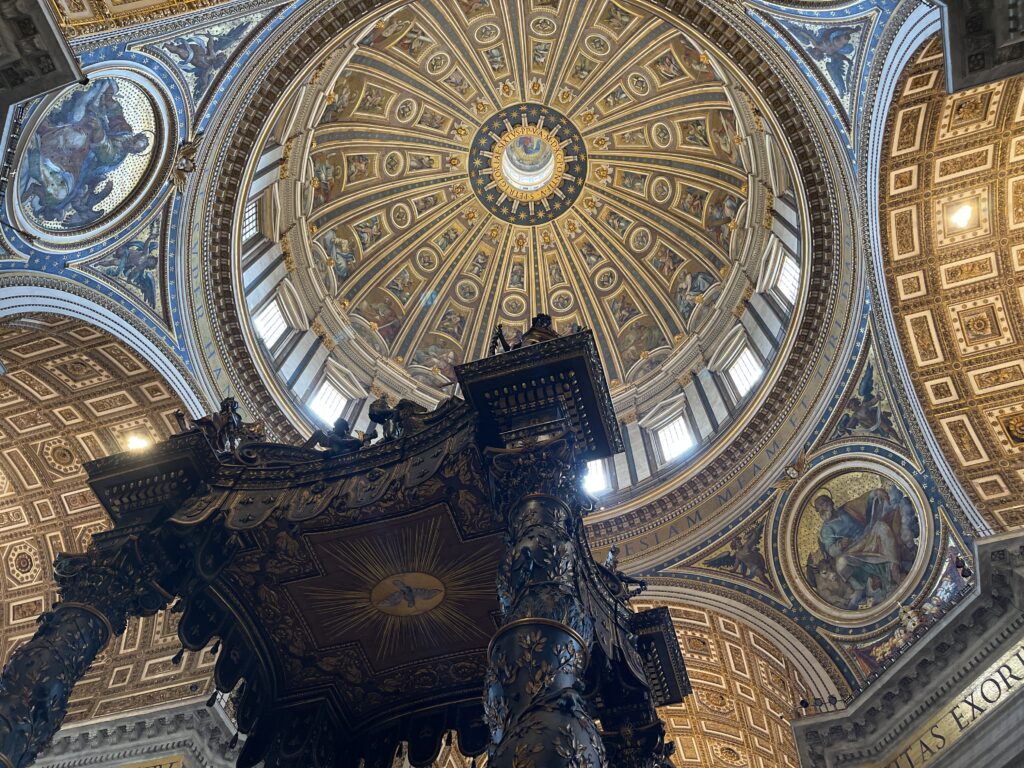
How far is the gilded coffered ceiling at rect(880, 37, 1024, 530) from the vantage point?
1127 cm

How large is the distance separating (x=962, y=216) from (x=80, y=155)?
37.2 ft

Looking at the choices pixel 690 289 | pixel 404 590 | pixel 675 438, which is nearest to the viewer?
pixel 404 590

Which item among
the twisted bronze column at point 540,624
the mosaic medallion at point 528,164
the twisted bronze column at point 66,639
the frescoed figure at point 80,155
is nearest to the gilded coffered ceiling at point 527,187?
the mosaic medallion at point 528,164

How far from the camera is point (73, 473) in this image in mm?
13820

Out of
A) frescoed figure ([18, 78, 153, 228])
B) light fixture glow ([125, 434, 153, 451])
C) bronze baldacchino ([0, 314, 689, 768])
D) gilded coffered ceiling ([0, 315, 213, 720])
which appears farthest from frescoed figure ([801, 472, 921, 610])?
frescoed figure ([18, 78, 153, 228])

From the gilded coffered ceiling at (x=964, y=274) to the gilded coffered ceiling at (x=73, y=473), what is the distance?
10680mm

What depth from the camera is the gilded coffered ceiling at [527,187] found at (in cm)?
2128

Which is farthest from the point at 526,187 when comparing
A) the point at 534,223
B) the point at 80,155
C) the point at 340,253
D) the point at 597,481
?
the point at 80,155

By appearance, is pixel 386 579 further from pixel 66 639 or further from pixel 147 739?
pixel 147 739

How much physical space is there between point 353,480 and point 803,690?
9.17 m

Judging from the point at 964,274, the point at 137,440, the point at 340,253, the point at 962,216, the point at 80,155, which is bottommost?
the point at 964,274

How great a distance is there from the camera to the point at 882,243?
1229cm

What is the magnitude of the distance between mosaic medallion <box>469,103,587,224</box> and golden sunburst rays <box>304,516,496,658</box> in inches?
726

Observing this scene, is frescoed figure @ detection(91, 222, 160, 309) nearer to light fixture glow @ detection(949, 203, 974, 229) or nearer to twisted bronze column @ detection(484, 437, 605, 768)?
twisted bronze column @ detection(484, 437, 605, 768)
